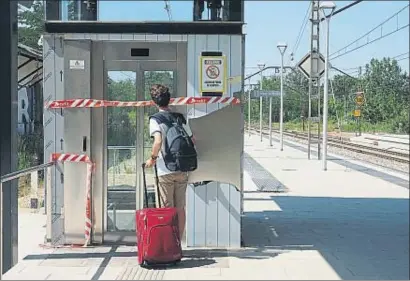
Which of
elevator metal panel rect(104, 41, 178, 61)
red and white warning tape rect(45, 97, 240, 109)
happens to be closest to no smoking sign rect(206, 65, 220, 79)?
red and white warning tape rect(45, 97, 240, 109)

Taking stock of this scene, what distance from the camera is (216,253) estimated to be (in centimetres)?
567

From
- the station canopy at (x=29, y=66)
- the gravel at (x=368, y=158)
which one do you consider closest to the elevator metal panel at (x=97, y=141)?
the station canopy at (x=29, y=66)

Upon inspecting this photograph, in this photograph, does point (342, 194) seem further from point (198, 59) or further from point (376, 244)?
point (198, 59)

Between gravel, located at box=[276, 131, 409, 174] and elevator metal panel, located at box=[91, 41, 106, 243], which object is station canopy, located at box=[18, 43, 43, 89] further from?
gravel, located at box=[276, 131, 409, 174]

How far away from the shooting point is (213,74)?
5.80m

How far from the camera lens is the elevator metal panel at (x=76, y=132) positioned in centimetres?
586

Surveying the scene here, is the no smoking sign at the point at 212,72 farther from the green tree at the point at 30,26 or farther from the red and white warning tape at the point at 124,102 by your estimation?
the green tree at the point at 30,26

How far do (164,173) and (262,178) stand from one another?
8.22m

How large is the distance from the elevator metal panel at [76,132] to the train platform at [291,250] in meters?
0.30

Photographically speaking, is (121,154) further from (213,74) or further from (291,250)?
(291,250)

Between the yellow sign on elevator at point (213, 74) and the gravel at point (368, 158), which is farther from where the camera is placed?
the yellow sign on elevator at point (213, 74)

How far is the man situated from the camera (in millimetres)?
5207

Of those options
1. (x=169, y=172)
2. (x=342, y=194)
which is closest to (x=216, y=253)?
(x=169, y=172)

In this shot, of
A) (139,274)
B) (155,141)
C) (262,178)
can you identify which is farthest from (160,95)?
(262,178)
